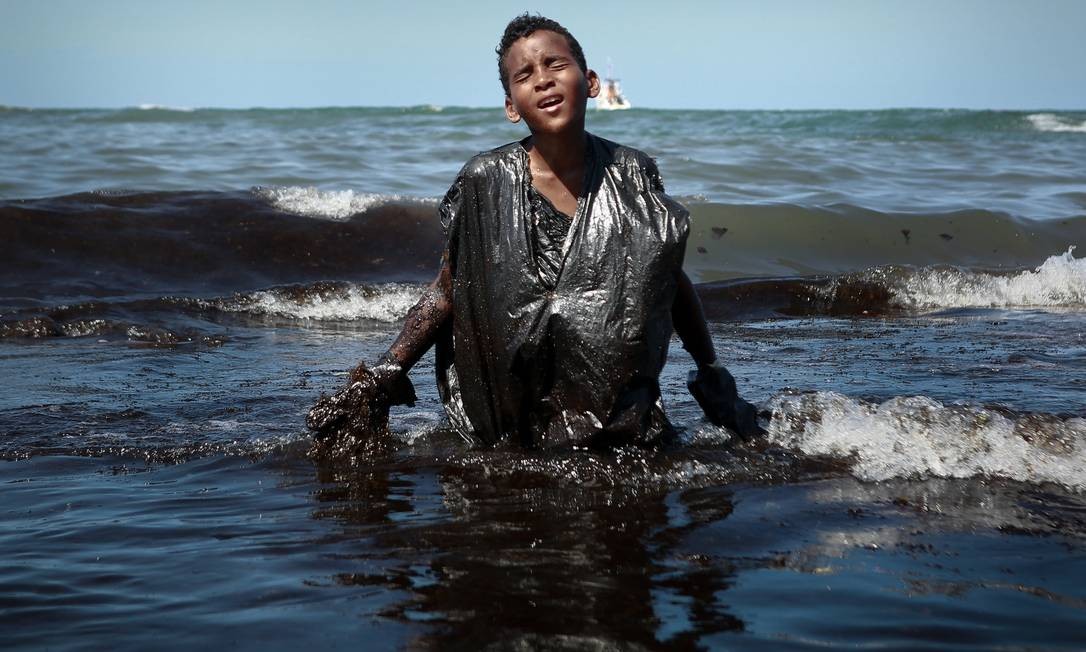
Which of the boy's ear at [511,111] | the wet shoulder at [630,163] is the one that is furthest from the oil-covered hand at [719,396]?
the boy's ear at [511,111]

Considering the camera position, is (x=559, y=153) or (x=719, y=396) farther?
(x=719, y=396)

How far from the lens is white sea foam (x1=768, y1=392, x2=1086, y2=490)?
3.77 meters

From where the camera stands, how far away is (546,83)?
3775 millimetres

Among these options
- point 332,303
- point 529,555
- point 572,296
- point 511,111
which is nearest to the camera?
point 529,555

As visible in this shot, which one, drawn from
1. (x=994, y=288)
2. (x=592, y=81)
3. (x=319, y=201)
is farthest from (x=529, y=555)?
(x=319, y=201)

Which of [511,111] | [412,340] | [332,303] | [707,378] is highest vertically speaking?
[511,111]

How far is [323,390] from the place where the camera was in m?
5.18

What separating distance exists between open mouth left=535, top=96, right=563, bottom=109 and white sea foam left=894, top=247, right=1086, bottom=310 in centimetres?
488

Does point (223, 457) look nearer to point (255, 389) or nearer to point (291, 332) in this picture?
point (255, 389)

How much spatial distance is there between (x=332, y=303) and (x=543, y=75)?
4362mm

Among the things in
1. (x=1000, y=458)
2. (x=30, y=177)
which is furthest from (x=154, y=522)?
(x=30, y=177)

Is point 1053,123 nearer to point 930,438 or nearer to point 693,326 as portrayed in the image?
point 930,438

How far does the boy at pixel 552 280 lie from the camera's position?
146 inches

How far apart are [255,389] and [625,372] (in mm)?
2082
